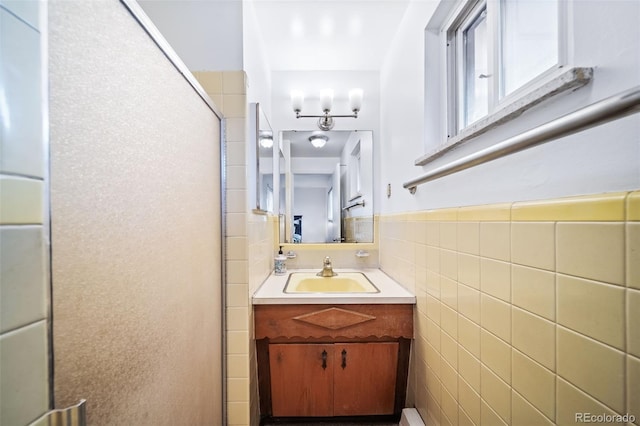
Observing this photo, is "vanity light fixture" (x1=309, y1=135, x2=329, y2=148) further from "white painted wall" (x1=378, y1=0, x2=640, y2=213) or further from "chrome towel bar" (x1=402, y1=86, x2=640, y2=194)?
"chrome towel bar" (x1=402, y1=86, x2=640, y2=194)

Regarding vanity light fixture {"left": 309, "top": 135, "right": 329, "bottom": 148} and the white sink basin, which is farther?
vanity light fixture {"left": 309, "top": 135, "right": 329, "bottom": 148}

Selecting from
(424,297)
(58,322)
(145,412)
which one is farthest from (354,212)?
(58,322)

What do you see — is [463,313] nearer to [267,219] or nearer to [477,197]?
[477,197]

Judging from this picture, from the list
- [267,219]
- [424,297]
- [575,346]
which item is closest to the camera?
[575,346]

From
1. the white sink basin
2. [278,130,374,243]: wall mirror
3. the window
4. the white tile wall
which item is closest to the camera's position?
the white tile wall

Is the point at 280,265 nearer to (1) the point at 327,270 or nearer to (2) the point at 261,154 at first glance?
(1) the point at 327,270

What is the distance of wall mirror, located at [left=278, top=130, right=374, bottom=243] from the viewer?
1.94m

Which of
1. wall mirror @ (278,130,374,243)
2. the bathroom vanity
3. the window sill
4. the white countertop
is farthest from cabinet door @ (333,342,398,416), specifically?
the window sill

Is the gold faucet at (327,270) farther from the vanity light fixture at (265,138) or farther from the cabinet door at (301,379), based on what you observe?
the vanity light fixture at (265,138)

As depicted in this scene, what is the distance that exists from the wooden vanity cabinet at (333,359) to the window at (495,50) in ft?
3.09

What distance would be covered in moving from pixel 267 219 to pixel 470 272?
1178 millimetres

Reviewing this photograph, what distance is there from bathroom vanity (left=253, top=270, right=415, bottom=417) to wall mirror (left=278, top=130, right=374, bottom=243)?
656 millimetres

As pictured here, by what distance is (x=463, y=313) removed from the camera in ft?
2.77

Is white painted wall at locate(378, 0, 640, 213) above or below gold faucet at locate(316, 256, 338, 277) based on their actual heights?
above
